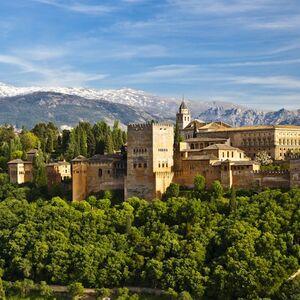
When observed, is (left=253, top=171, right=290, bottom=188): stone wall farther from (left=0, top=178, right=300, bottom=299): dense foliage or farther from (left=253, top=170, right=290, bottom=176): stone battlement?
(left=0, top=178, right=300, bottom=299): dense foliage

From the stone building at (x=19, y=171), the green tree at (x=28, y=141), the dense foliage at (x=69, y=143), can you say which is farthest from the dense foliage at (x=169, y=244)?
the green tree at (x=28, y=141)

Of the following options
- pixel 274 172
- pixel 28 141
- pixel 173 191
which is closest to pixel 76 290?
pixel 173 191

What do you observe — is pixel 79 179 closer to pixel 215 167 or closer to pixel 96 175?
pixel 96 175

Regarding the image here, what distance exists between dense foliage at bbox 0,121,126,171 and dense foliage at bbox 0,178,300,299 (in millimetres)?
13155

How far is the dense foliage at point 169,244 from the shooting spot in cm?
3991

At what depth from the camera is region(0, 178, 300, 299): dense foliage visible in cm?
3991

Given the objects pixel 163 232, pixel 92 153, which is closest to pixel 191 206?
pixel 163 232

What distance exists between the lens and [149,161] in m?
51.4

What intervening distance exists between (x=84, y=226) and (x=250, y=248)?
13372 mm

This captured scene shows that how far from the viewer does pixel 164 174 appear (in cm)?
5153

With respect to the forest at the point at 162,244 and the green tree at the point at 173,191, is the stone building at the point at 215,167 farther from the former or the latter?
the green tree at the point at 173,191

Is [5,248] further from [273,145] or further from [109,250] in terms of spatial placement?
[273,145]

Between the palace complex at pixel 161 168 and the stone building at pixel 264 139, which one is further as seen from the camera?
the stone building at pixel 264 139

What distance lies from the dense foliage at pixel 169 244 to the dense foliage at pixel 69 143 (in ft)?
43.2
